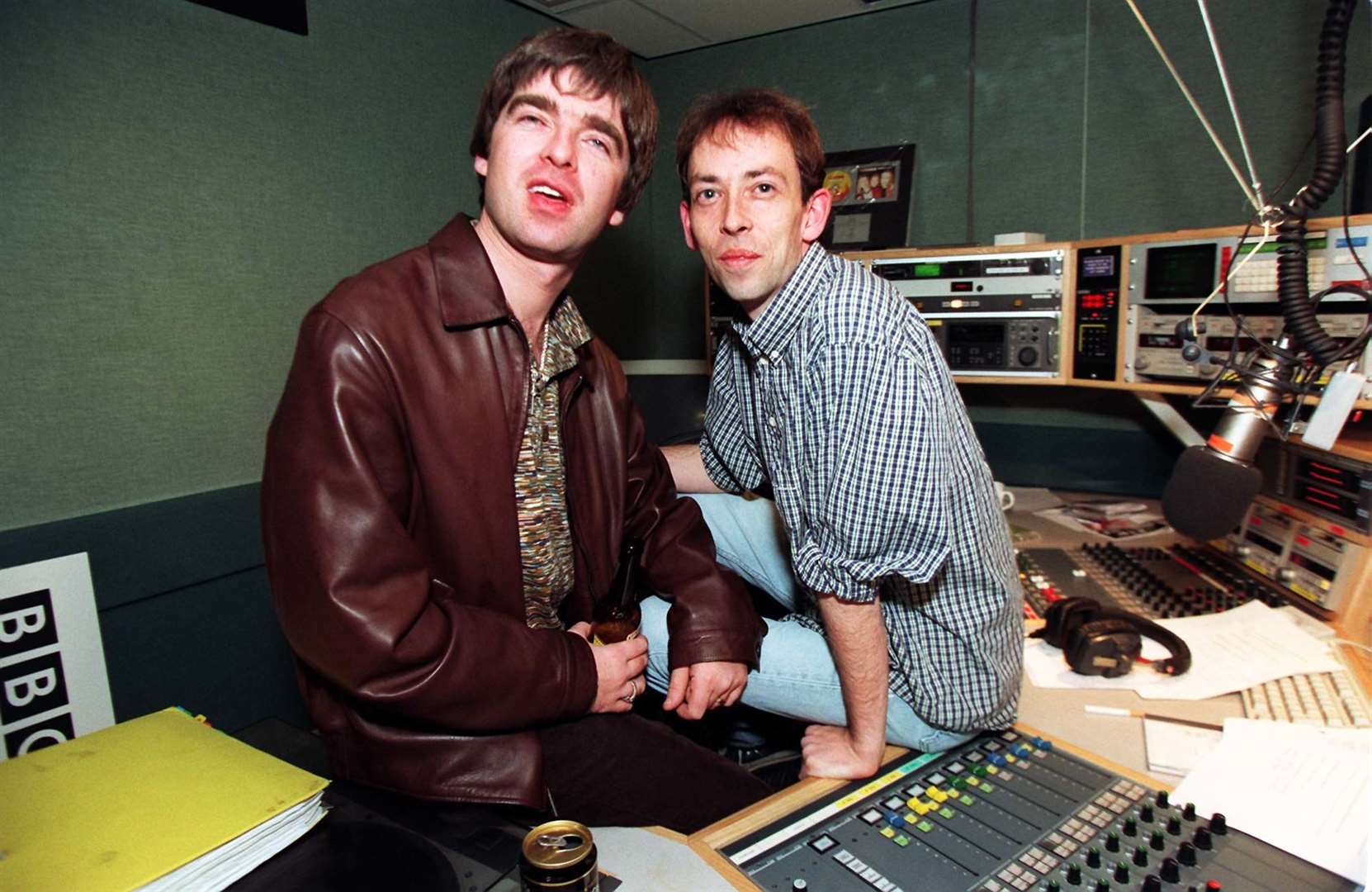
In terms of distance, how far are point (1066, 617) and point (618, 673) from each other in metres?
0.80

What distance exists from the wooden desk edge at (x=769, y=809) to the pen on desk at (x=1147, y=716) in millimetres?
135

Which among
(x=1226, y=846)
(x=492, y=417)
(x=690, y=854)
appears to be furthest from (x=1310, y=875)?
(x=492, y=417)

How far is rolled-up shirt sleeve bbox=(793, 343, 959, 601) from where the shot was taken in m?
1.08

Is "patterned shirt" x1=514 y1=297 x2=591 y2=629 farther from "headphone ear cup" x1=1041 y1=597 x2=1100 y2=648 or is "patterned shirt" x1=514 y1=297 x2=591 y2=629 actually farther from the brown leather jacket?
"headphone ear cup" x1=1041 y1=597 x2=1100 y2=648

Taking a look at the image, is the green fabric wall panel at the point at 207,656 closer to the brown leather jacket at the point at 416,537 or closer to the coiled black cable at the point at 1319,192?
the brown leather jacket at the point at 416,537

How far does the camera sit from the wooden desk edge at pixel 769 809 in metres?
0.92

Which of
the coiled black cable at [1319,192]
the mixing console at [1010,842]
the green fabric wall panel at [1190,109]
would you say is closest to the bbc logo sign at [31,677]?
the mixing console at [1010,842]

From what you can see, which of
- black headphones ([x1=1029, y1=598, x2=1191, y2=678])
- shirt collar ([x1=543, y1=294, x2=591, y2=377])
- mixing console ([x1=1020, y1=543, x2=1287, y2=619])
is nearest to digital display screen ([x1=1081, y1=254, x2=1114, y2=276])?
mixing console ([x1=1020, y1=543, x2=1287, y2=619])

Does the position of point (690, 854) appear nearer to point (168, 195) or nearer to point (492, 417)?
point (492, 417)

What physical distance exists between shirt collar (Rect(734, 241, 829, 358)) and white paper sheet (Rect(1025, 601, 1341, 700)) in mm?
733

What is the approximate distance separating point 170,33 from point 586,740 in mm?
1685

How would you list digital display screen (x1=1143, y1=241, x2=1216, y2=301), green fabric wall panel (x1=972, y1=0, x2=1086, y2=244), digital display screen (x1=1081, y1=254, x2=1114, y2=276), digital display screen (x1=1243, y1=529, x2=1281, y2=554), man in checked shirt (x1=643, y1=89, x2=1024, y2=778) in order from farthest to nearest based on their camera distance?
green fabric wall panel (x1=972, y1=0, x2=1086, y2=244)
digital display screen (x1=1081, y1=254, x2=1114, y2=276)
digital display screen (x1=1143, y1=241, x2=1216, y2=301)
digital display screen (x1=1243, y1=529, x2=1281, y2=554)
man in checked shirt (x1=643, y1=89, x2=1024, y2=778)

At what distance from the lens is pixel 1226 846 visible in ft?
3.07

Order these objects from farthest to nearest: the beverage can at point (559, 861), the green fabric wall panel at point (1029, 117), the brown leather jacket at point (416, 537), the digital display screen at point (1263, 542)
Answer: the green fabric wall panel at point (1029, 117) → the digital display screen at point (1263, 542) → the brown leather jacket at point (416, 537) → the beverage can at point (559, 861)
